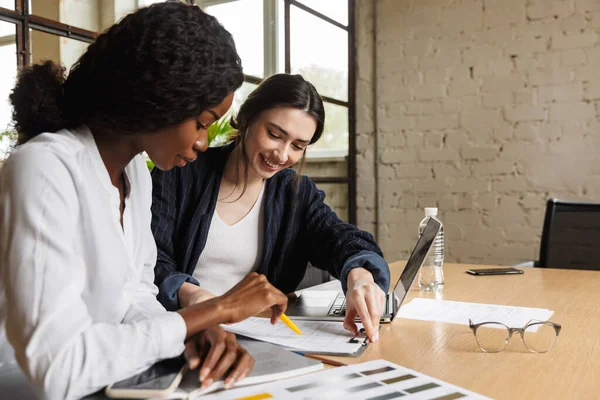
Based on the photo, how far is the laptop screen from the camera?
1.13 meters

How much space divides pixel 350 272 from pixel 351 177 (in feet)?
7.89

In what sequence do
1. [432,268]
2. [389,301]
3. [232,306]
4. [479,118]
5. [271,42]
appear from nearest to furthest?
1. [232,306]
2. [389,301]
3. [432,268]
4. [271,42]
5. [479,118]

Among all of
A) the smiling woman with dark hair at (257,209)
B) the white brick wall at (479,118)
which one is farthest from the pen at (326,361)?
the white brick wall at (479,118)

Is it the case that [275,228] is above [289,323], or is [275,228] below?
above

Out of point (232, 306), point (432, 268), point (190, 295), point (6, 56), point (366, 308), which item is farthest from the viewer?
point (6, 56)

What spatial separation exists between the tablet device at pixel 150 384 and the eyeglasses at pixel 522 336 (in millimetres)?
516

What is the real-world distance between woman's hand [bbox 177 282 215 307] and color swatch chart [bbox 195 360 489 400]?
40 cm

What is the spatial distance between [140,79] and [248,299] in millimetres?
331

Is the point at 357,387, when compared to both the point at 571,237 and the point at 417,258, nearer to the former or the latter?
the point at 417,258

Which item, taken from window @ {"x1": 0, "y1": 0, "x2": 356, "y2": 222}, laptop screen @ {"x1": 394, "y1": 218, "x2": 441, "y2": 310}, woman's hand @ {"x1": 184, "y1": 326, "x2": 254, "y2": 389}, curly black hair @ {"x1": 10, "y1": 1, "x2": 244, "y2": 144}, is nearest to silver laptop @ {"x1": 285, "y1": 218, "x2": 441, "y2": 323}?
laptop screen @ {"x1": 394, "y1": 218, "x2": 441, "y2": 310}

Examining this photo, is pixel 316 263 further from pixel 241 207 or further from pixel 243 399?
pixel 243 399

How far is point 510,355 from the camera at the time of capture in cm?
92

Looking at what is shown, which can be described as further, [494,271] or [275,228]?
[494,271]

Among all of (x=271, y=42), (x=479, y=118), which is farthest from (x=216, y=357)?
(x=479, y=118)
